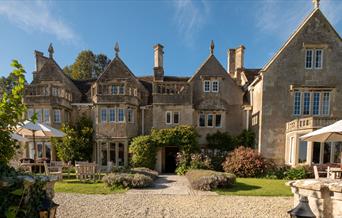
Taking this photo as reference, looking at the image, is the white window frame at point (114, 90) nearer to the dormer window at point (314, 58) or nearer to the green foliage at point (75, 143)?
the green foliage at point (75, 143)

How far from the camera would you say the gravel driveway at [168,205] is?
771 centimetres

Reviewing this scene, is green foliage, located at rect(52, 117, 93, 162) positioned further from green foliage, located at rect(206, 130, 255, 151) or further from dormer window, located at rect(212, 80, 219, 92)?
dormer window, located at rect(212, 80, 219, 92)

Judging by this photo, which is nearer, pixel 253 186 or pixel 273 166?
pixel 253 186

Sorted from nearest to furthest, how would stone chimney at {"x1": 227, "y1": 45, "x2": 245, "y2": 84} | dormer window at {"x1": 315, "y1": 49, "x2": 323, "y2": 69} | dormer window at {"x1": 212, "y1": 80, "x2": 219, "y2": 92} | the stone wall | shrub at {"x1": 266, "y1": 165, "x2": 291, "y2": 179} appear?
A: the stone wall < shrub at {"x1": 266, "y1": 165, "x2": 291, "y2": 179} < dormer window at {"x1": 315, "y1": 49, "x2": 323, "y2": 69} < dormer window at {"x1": 212, "y1": 80, "x2": 219, "y2": 92} < stone chimney at {"x1": 227, "y1": 45, "x2": 245, "y2": 84}

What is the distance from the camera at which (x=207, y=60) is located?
21.1 meters

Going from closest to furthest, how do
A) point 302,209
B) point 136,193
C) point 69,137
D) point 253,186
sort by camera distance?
point 302,209, point 136,193, point 253,186, point 69,137

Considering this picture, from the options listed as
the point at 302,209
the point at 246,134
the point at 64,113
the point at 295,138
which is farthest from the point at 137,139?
the point at 302,209

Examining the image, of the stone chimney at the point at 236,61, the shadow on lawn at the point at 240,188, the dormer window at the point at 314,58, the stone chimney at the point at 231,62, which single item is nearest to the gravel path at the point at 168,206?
the shadow on lawn at the point at 240,188

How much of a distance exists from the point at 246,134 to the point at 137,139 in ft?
33.4

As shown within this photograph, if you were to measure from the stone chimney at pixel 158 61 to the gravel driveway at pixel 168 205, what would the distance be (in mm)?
14665

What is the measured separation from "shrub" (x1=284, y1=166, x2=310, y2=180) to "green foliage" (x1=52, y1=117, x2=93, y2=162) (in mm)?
17184

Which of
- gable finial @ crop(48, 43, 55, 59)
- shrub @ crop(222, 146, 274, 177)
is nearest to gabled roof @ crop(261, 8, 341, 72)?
shrub @ crop(222, 146, 274, 177)

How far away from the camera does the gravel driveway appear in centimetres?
771

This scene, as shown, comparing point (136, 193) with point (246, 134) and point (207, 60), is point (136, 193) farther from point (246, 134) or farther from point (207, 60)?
point (207, 60)
